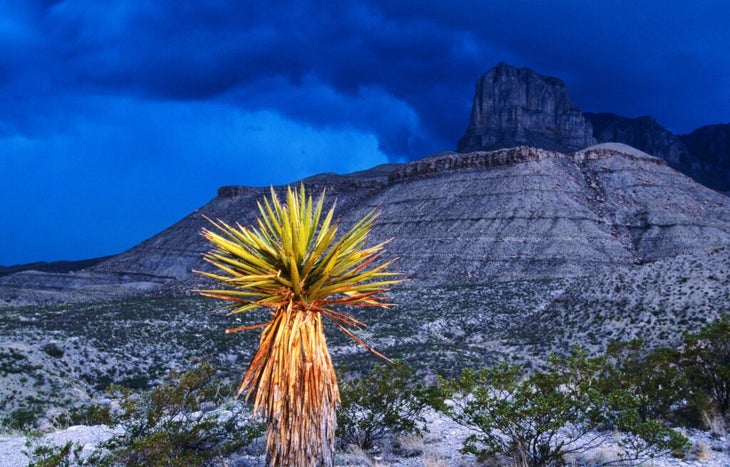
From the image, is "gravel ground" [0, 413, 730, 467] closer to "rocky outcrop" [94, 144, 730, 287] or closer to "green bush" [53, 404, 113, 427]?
"green bush" [53, 404, 113, 427]

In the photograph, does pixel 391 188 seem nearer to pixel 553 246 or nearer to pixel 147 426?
pixel 553 246

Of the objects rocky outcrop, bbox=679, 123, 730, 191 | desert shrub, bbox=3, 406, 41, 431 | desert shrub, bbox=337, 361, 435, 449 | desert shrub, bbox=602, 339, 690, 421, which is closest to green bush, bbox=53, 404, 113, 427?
desert shrub, bbox=3, 406, 41, 431

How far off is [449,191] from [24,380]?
56448mm

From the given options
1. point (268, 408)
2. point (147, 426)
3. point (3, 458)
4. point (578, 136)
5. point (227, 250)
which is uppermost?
point (578, 136)

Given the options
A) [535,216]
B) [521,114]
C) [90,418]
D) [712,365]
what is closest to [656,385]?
[712,365]

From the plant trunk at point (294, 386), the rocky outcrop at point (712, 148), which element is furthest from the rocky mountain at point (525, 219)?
the rocky outcrop at point (712, 148)

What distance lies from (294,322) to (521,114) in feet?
508

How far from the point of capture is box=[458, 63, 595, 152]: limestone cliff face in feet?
493

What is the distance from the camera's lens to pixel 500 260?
52.8 metres

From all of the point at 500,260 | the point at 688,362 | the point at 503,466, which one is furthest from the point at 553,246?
the point at 503,466

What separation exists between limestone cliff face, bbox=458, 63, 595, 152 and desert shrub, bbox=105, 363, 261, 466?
141 meters

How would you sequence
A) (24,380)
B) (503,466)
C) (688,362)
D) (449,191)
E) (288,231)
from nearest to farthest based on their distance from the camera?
(288,231)
(503,466)
(688,362)
(24,380)
(449,191)

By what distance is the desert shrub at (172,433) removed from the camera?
→ 8.65m

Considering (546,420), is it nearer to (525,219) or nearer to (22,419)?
(22,419)
